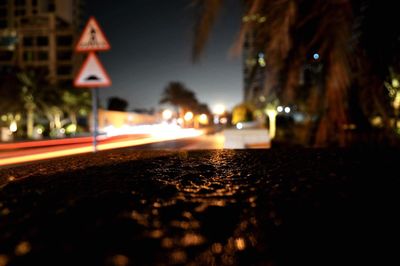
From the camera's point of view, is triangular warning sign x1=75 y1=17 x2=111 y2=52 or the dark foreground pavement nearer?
the dark foreground pavement

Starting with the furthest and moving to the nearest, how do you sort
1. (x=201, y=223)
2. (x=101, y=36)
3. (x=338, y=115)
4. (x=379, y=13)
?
(x=101, y=36)
(x=338, y=115)
(x=379, y=13)
(x=201, y=223)

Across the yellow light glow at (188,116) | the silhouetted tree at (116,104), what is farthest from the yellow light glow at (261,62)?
the silhouetted tree at (116,104)

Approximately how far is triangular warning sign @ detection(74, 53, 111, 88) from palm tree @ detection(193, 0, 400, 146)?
2.90 m

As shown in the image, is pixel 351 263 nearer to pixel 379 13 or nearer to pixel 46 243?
pixel 46 243

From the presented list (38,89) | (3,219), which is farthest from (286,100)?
(38,89)

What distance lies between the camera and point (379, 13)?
2682mm

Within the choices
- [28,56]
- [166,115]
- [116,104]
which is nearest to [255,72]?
[166,115]

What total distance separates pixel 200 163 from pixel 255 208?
0.54 meters

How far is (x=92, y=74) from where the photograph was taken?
16.5ft

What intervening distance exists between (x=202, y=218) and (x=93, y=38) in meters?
4.87

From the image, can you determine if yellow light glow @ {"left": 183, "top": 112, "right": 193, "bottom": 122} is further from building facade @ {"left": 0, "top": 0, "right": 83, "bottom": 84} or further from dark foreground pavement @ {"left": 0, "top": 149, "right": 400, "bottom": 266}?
dark foreground pavement @ {"left": 0, "top": 149, "right": 400, "bottom": 266}

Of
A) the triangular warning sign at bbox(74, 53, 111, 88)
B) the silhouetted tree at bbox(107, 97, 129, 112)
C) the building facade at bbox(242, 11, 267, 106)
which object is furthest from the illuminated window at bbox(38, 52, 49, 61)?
the building facade at bbox(242, 11, 267, 106)

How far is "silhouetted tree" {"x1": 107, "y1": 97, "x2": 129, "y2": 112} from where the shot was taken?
7231cm

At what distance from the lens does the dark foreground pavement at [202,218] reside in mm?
436
